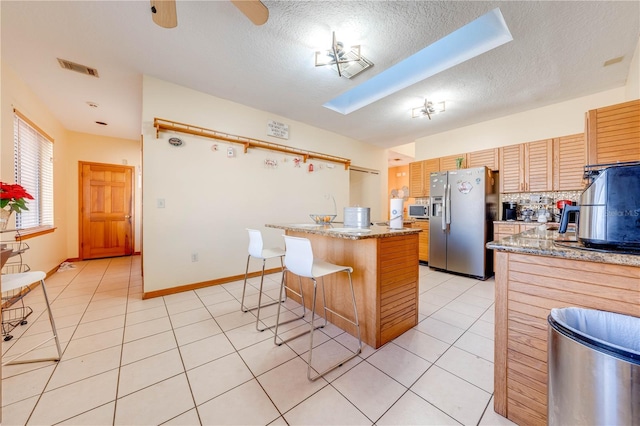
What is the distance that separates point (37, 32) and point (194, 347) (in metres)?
3.29

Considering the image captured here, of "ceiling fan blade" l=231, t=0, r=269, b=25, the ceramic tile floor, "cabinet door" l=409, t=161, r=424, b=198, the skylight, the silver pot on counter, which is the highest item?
the skylight

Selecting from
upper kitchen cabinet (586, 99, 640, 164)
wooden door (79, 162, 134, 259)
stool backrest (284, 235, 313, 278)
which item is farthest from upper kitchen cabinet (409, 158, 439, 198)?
wooden door (79, 162, 134, 259)

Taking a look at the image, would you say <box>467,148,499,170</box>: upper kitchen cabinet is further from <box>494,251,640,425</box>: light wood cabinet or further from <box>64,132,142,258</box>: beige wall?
<box>64,132,142,258</box>: beige wall

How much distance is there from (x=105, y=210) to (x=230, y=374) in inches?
220

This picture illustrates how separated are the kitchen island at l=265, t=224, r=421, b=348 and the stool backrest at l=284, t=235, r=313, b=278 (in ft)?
0.75

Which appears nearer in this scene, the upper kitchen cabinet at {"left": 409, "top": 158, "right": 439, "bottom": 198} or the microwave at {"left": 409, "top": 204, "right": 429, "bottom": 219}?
the microwave at {"left": 409, "top": 204, "right": 429, "bottom": 219}

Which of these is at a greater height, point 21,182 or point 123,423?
point 21,182

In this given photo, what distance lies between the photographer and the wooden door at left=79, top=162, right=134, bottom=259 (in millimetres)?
4906

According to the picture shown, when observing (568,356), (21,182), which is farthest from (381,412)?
(21,182)

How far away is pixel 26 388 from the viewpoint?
144cm

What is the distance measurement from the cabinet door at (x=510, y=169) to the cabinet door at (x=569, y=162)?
43 cm

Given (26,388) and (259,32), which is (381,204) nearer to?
(259,32)

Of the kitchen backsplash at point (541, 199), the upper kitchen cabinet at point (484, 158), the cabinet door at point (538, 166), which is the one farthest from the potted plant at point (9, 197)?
the kitchen backsplash at point (541, 199)

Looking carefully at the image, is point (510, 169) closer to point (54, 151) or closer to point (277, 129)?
point (277, 129)
